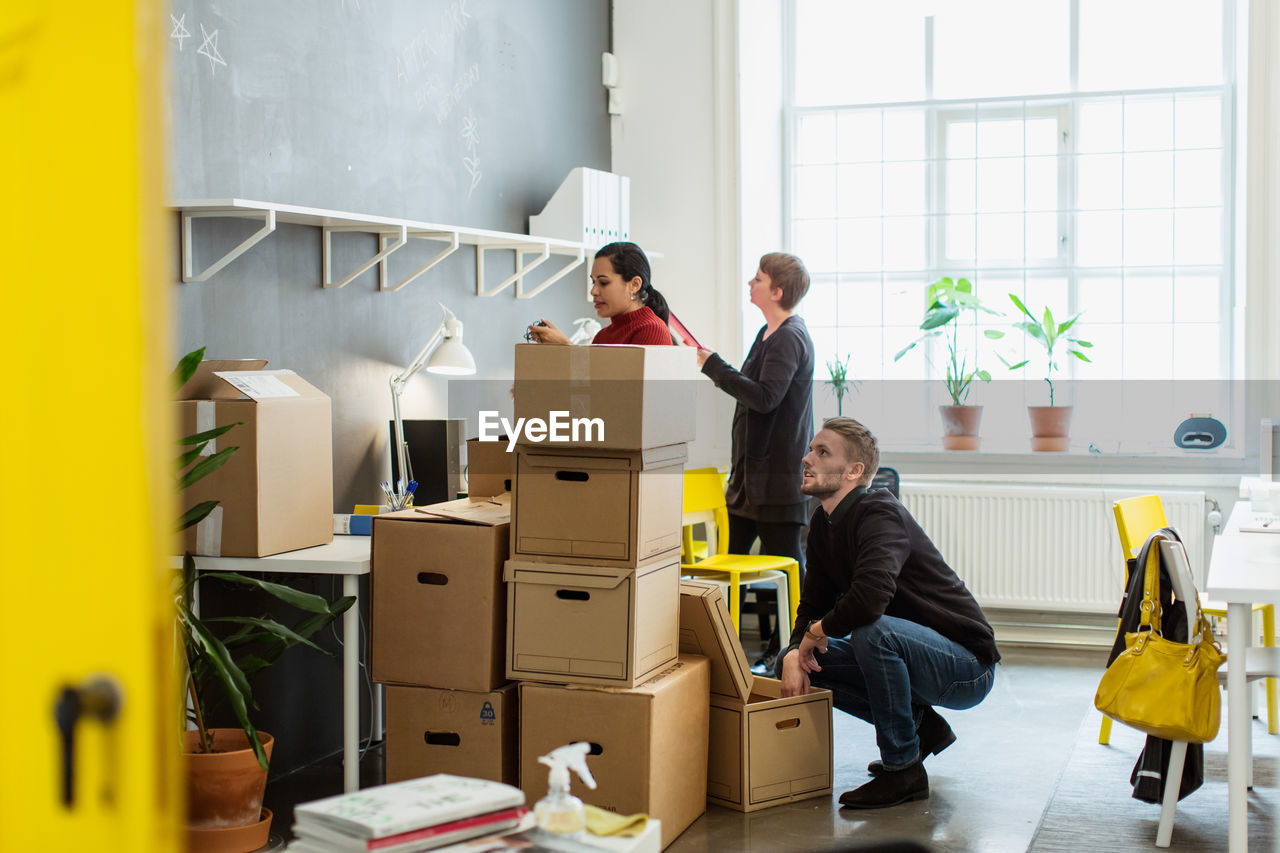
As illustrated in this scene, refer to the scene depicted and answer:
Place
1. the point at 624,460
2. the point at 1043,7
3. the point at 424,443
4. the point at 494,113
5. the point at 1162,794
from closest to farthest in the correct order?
the point at 624,460 → the point at 1162,794 → the point at 424,443 → the point at 494,113 → the point at 1043,7

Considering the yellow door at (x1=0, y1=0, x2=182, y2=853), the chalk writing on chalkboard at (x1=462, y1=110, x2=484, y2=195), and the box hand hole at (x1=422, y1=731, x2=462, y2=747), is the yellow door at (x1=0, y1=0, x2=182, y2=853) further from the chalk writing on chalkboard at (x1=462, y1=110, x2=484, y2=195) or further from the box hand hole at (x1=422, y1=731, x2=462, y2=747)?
the chalk writing on chalkboard at (x1=462, y1=110, x2=484, y2=195)

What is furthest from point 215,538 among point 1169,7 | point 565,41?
point 1169,7

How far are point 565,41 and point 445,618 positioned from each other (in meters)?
2.98

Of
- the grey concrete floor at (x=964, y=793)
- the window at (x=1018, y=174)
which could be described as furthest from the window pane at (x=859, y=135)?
the grey concrete floor at (x=964, y=793)

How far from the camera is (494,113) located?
4266 millimetres

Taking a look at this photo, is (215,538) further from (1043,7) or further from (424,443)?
(1043,7)

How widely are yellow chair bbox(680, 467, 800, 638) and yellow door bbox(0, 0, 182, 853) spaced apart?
333 cm

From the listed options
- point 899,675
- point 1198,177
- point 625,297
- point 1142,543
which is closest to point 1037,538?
point 1142,543

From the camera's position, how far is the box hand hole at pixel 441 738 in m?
2.74

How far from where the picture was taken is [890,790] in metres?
2.94

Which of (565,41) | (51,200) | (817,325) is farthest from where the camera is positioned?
(817,325)

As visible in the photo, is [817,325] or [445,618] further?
[817,325]

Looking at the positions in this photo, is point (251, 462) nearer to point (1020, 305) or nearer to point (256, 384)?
point (256, 384)

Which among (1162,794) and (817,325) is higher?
(817,325)
